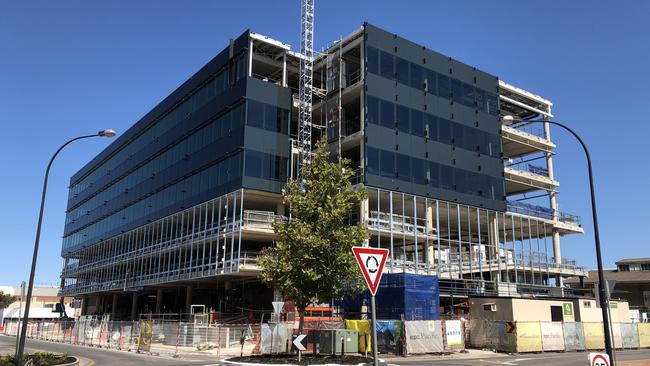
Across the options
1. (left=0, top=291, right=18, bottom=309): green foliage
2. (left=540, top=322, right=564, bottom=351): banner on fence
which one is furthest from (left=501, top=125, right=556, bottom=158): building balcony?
(left=0, top=291, right=18, bottom=309): green foliage

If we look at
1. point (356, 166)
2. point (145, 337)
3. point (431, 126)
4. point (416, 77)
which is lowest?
point (145, 337)

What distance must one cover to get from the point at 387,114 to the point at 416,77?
18.2ft

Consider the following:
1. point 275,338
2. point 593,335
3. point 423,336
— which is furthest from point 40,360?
point 593,335

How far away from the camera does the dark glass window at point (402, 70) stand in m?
48.8

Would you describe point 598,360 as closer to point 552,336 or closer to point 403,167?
point 552,336

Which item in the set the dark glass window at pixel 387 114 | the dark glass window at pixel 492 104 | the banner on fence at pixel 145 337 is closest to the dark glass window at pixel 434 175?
the dark glass window at pixel 387 114

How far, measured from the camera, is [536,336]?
110 ft

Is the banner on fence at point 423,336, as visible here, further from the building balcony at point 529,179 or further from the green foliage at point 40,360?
the building balcony at point 529,179

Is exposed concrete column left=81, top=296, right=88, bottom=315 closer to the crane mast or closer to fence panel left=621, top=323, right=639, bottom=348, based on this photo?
the crane mast

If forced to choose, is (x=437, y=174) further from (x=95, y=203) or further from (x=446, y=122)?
(x=95, y=203)

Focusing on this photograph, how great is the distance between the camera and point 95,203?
80.4 m

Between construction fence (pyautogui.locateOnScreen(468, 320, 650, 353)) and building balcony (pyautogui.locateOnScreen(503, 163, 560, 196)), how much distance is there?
74.7 ft

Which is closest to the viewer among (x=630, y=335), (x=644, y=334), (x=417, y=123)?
(x=630, y=335)

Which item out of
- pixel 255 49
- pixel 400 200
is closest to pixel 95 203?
pixel 255 49
